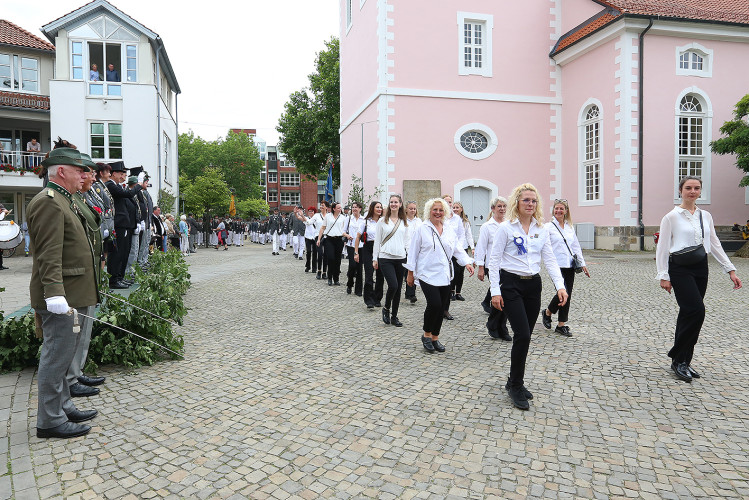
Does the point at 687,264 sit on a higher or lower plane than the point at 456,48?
lower

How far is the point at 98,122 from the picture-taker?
1012 inches

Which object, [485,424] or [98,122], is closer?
[485,424]

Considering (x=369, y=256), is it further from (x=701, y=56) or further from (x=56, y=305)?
(x=701, y=56)

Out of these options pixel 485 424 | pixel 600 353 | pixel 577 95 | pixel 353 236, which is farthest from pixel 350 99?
pixel 485 424

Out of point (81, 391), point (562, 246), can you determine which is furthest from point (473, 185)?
point (81, 391)

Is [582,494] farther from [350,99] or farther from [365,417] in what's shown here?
Answer: [350,99]

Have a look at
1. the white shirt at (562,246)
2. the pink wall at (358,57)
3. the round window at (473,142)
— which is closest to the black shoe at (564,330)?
the white shirt at (562,246)

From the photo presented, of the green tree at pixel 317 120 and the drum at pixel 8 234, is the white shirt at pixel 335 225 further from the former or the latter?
the green tree at pixel 317 120

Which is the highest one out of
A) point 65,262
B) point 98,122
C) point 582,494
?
point 98,122

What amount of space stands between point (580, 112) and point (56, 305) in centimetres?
2302

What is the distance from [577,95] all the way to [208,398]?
22.5 metres

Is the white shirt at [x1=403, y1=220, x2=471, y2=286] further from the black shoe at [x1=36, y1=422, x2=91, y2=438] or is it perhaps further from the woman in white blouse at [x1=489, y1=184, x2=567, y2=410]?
the black shoe at [x1=36, y1=422, x2=91, y2=438]

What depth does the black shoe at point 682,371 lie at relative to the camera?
510 cm

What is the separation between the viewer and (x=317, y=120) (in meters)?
40.7
